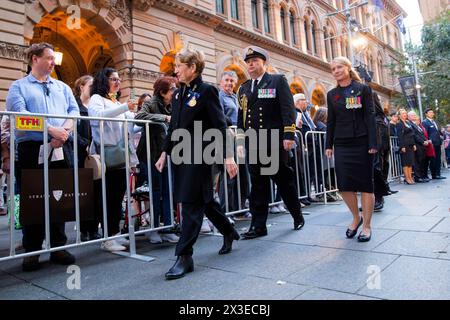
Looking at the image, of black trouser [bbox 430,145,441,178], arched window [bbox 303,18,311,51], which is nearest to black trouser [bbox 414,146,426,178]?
black trouser [bbox 430,145,441,178]

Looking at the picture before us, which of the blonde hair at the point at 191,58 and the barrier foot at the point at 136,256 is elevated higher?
the blonde hair at the point at 191,58

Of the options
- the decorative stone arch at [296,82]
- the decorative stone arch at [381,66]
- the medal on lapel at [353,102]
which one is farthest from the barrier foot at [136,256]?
the decorative stone arch at [381,66]

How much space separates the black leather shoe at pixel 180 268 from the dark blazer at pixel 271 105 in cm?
190

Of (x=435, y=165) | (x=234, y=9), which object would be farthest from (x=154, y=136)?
(x=234, y=9)

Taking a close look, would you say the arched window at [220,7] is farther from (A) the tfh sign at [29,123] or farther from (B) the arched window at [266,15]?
(A) the tfh sign at [29,123]

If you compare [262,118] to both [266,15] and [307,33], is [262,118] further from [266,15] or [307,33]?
[307,33]

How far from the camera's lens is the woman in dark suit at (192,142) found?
3.01 meters

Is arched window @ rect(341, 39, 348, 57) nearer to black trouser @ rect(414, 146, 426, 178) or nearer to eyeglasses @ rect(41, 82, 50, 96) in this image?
black trouser @ rect(414, 146, 426, 178)

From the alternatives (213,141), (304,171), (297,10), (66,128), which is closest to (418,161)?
(304,171)

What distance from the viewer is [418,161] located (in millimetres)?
10836

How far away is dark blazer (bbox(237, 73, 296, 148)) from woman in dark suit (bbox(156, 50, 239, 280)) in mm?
1168

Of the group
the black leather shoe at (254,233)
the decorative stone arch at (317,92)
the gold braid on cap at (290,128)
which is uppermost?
the decorative stone arch at (317,92)
